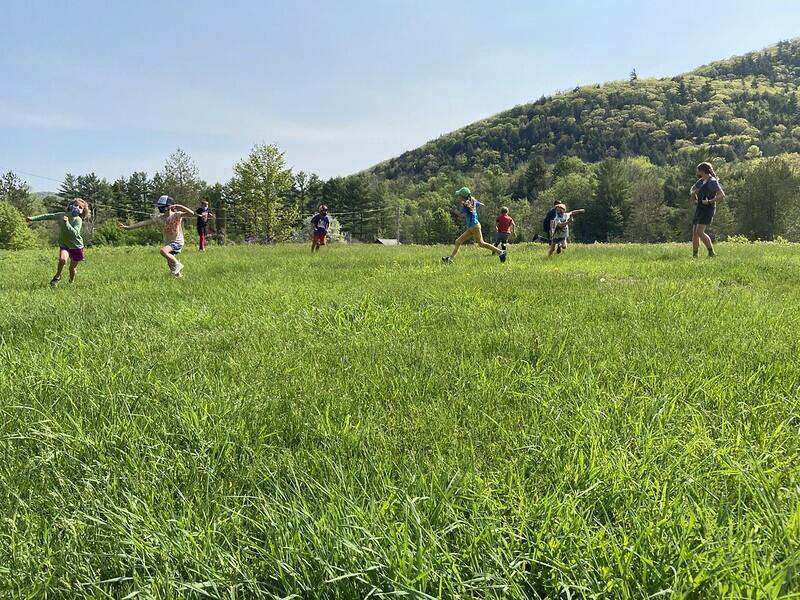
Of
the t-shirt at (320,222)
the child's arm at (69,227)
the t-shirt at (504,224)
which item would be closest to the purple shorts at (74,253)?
the child's arm at (69,227)

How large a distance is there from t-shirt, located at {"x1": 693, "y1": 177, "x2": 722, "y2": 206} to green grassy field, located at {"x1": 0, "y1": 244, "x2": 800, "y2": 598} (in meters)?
7.63

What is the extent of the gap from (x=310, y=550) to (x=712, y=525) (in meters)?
1.35

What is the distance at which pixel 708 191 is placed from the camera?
11047 millimetres

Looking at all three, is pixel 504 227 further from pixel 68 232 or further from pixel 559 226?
pixel 68 232

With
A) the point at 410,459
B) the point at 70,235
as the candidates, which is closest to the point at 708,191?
the point at 410,459

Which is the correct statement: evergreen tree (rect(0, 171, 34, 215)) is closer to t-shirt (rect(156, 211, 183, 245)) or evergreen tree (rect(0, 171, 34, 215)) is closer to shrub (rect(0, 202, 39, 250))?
shrub (rect(0, 202, 39, 250))

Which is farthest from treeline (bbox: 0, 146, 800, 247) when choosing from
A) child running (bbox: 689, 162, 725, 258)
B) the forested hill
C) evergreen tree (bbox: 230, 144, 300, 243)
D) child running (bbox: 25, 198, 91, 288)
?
the forested hill

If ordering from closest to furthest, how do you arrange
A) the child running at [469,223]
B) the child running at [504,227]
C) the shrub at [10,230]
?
the child running at [469,223], the child running at [504,227], the shrub at [10,230]

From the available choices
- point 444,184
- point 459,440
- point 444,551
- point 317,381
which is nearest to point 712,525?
point 444,551

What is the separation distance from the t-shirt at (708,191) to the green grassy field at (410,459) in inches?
301

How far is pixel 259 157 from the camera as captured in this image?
63.4m

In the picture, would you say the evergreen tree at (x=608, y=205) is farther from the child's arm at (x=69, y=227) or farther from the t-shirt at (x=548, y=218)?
the child's arm at (x=69, y=227)

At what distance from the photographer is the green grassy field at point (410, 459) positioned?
4.76 feet

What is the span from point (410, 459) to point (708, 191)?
39.8 feet
